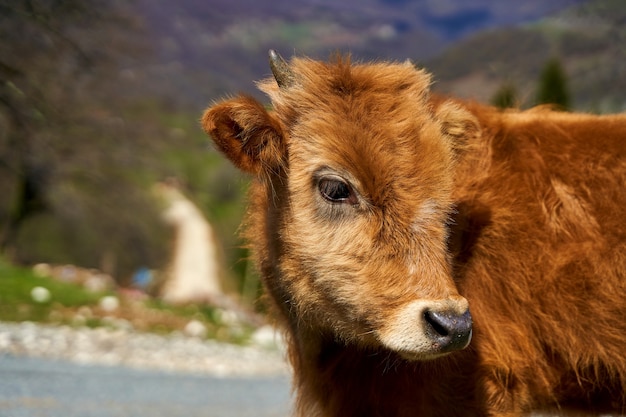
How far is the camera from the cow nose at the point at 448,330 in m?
4.06

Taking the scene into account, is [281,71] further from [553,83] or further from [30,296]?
[553,83]

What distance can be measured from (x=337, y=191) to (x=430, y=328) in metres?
1.07

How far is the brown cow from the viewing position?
4547 millimetres

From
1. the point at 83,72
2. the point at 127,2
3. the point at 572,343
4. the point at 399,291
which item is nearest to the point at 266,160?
the point at 399,291

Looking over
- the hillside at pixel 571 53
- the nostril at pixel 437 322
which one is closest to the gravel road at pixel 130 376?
the nostril at pixel 437 322

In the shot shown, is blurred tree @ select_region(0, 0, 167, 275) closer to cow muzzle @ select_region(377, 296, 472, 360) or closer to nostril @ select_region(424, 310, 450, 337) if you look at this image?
cow muzzle @ select_region(377, 296, 472, 360)

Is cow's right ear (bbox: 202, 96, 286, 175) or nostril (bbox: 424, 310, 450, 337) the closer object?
nostril (bbox: 424, 310, 450, 337)

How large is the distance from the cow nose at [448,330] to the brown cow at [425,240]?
0.15 ft

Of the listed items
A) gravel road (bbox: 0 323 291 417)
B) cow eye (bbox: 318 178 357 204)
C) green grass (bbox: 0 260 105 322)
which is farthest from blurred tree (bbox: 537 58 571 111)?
cow eye (bbox: 318 178 357 204)

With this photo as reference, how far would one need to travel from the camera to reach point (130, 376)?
1259cm

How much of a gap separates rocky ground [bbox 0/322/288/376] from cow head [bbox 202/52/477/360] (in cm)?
833

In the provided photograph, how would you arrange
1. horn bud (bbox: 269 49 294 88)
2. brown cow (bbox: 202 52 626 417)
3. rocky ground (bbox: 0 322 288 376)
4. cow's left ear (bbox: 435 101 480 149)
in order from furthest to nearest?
rocky ground (bbox: 0 322 288 376)
cow's left ear (bbox: 435 101 480 149)
horn bud (bbox: 269 49 294 88)
brown cow (bbox: 202 52 626 417)

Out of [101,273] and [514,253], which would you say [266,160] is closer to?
[514,253]

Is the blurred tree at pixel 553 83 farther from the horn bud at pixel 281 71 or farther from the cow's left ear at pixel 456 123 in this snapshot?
the horn bud at pixel 281 71
